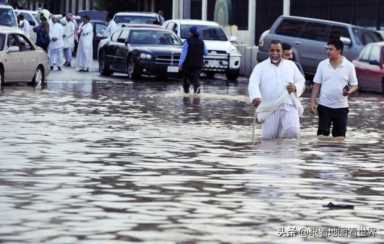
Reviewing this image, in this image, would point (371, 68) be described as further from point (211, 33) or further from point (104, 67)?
point (104, 67)

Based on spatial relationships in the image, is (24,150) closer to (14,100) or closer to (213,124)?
(213,124)

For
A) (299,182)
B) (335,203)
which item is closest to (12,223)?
(335,203)

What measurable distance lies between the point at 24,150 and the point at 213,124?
5811 mm

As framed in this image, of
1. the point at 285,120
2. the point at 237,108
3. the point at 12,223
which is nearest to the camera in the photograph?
the point at 12,223

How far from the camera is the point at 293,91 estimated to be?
53.1ft

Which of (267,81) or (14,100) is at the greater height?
(267,81)

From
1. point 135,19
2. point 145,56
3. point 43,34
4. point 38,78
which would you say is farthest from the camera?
point 135,19

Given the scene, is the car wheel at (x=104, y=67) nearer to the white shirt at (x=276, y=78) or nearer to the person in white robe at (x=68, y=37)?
the person in white robe at (x=68, y=37)

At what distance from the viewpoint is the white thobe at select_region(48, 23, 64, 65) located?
144ft

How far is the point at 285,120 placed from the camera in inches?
651

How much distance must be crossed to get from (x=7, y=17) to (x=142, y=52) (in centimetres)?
755

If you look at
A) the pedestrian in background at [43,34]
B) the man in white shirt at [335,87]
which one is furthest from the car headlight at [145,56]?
the man in white shirt at [335,87]

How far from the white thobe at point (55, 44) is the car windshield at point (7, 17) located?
4.64 ft

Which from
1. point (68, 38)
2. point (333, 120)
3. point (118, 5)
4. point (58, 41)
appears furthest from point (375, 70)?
point (118, 5)
